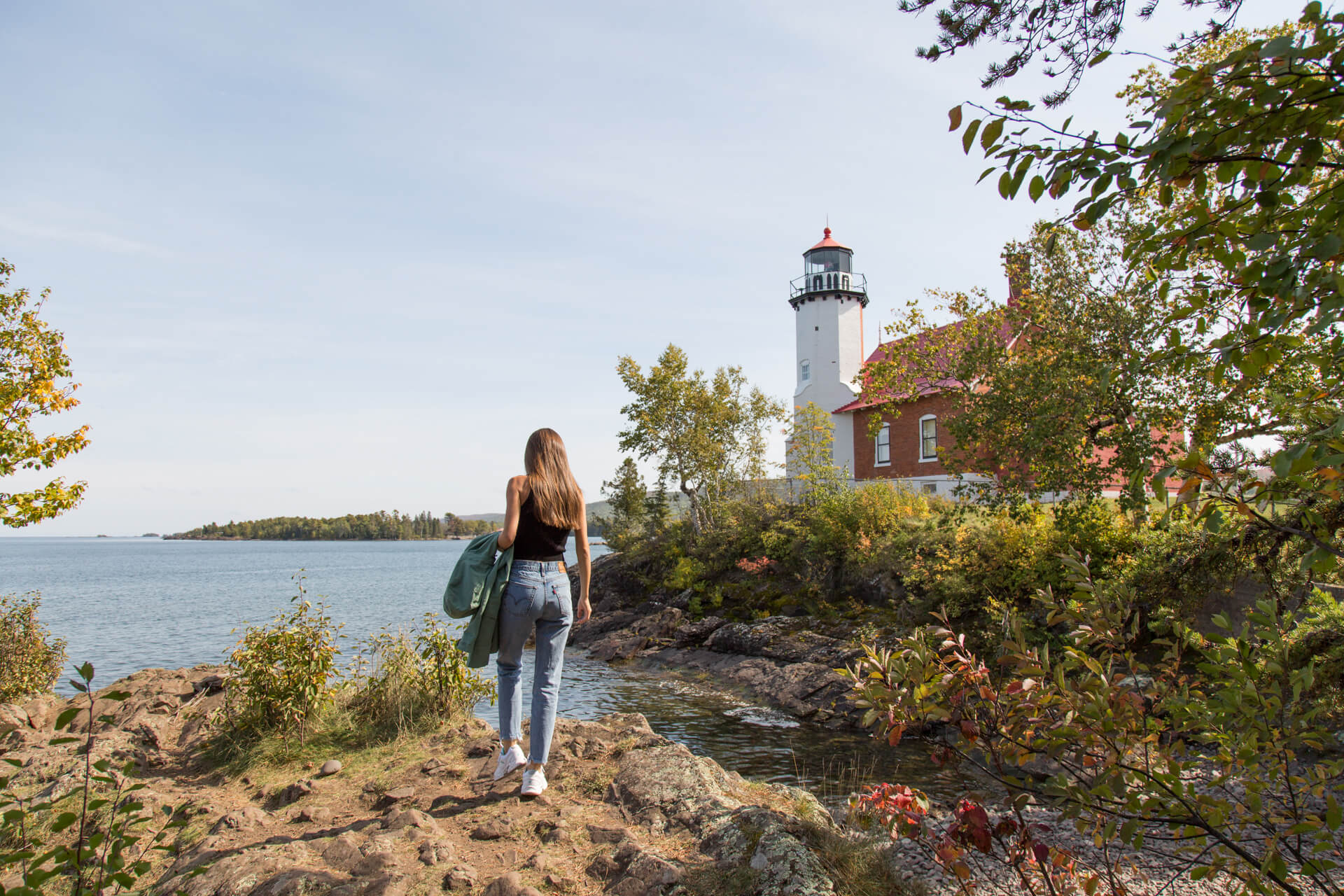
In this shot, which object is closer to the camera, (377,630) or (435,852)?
(435,852)

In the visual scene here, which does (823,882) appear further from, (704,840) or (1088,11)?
(1088,11)

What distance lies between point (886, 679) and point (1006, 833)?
864 millimetres

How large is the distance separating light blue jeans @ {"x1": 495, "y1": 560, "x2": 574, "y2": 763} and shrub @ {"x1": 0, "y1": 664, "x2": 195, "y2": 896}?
2.11 m

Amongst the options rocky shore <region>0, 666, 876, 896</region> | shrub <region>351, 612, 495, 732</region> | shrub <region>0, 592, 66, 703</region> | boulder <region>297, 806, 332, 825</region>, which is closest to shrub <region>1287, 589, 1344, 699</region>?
rocky shore <region>0, 666, 876, 896</region>

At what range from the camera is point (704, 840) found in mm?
4906

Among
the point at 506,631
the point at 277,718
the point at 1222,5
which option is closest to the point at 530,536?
the point at 506,631

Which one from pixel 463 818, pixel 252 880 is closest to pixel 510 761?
pixel 463 818

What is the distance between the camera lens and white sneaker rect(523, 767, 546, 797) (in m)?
5.47

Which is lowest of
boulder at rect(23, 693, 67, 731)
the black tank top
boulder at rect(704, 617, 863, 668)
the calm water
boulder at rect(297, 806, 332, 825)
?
the calm water

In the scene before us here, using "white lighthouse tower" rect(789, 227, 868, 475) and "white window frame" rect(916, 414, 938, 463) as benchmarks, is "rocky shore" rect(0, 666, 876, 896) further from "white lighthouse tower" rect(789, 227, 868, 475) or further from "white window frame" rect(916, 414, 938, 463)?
"white lighthouse tower" rect(789, 227, 868, 475)

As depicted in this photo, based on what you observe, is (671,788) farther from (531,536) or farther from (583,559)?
(531,536)

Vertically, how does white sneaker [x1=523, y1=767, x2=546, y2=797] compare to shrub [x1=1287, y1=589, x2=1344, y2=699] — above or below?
below

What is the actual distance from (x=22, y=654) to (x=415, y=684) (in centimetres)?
841

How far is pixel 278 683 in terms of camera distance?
6820 millimetres
